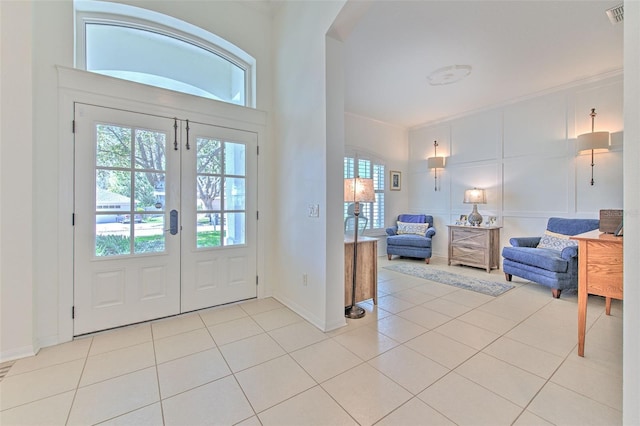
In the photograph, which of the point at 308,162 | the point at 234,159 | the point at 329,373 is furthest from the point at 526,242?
the point at 234,159

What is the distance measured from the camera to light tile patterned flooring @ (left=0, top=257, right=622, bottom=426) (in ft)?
4.79

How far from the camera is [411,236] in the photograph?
545cm

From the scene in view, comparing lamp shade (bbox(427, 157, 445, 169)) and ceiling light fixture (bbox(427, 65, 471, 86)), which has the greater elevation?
ceiling light fixture (bbox(427, 65, 471, 86))

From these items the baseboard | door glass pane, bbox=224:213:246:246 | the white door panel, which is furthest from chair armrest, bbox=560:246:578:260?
the baseboard

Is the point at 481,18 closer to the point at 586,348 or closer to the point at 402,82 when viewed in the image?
the point at 402,82

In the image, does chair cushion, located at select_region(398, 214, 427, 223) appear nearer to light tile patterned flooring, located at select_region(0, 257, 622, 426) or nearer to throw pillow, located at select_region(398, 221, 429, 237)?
throw pillow, located at select_region(398, 221, 429, 237)

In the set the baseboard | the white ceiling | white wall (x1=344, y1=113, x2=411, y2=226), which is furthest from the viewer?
white wall (x1=344, y1=113, x2=411, y2=226)

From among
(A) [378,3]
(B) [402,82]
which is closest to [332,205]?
(A) [378,3]

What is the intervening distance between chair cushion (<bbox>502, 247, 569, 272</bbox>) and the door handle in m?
4.44

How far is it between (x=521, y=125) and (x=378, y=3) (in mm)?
3719

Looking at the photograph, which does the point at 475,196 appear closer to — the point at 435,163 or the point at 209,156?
the point at 435,163

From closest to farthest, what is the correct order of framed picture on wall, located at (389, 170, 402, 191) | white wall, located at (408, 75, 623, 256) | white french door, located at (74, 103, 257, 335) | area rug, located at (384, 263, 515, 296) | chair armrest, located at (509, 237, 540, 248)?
1. white french door, located at (74, 103, 257, 335)
2. area rug, located at (384, 263, 515, 296)
3. white wall, located at (408, 75, 623, 256)
4. chair armrest, located at (509, 237, 540, 248)
5. framed picture on wall, located at (389, 170, 402, 191)

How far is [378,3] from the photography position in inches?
99.0

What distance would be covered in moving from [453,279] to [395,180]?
2829 mm
